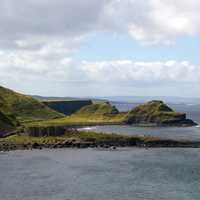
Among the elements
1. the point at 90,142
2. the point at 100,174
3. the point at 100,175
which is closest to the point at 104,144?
the point at 90,142

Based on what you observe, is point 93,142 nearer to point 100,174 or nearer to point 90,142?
point 90,142

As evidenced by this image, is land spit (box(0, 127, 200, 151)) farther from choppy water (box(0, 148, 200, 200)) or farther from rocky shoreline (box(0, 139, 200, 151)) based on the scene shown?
choppy water (box(0, 148, 200, 200))

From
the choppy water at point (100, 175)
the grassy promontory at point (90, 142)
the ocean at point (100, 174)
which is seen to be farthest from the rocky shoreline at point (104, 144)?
the choppy water at point (100, 175)

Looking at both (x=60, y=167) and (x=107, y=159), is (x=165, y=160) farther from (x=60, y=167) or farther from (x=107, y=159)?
(x=60, y=167)

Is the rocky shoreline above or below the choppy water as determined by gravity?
above

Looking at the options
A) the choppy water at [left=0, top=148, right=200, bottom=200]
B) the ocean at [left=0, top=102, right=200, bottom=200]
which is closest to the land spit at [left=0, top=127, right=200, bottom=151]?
the ocean at [left=0, top=102, right=200, bottom=200]

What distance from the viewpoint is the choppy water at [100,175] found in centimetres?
10369

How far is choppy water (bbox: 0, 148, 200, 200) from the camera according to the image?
104 m

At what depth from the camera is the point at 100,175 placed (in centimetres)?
12638

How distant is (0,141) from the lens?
630 ft

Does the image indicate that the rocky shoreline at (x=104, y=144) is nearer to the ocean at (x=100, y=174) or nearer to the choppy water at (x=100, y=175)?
the ocean at (x=100, y=174)

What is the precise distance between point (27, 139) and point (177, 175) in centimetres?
8321

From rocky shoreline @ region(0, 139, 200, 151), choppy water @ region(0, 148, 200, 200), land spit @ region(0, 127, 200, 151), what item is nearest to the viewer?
choppy water @ region(0, 148, 200, 200)

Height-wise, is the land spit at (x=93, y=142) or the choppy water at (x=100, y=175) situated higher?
the land spit at (x=93, y=142)
